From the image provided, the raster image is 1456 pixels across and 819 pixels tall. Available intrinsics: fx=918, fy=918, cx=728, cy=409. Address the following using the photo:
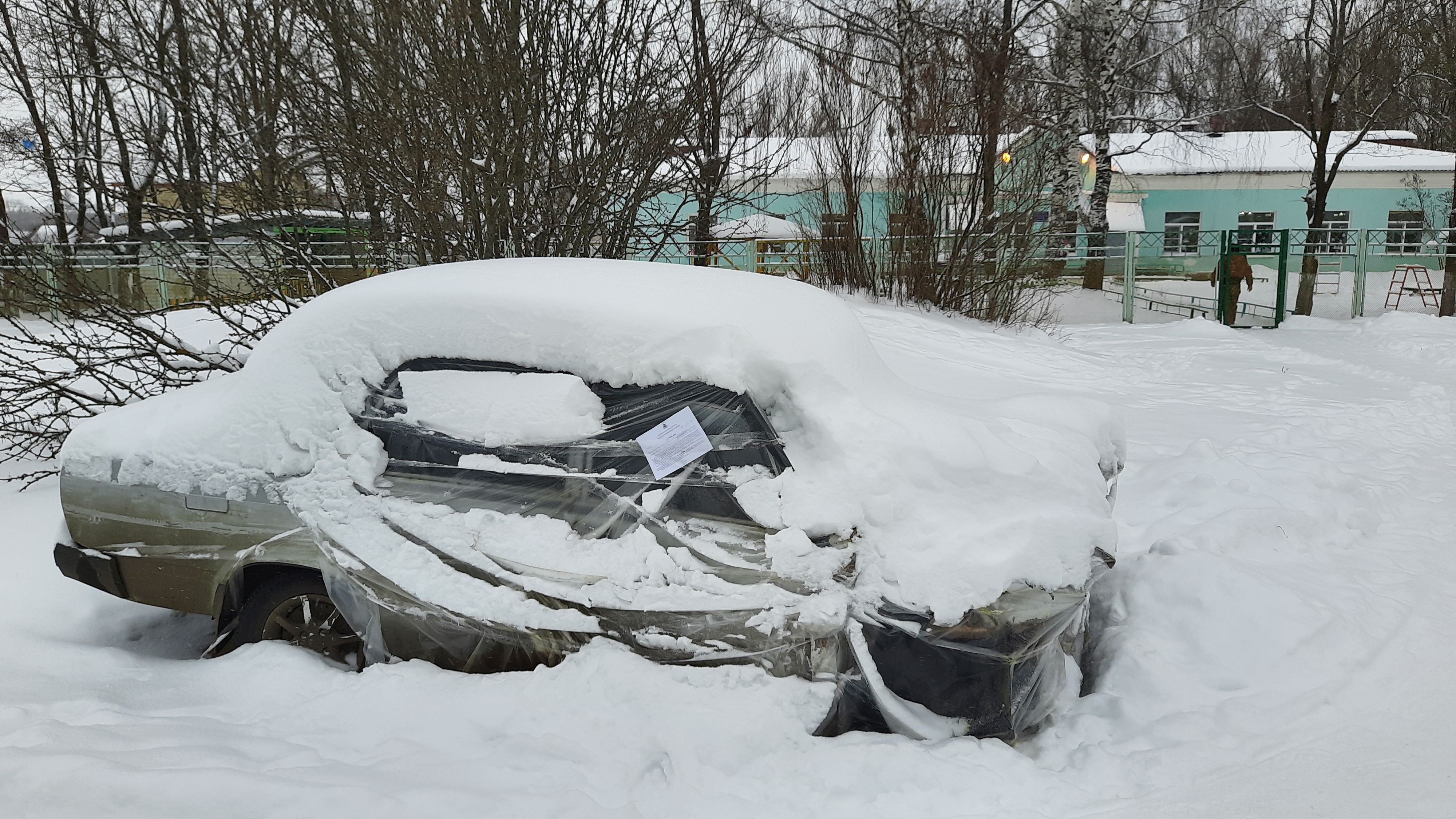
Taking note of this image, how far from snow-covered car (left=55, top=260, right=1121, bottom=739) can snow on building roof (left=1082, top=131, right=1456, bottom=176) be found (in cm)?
2867

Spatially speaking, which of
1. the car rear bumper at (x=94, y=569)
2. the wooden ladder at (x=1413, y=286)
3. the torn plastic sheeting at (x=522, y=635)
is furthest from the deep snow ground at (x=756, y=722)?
the wooden ladder at (x=1413, y=286)

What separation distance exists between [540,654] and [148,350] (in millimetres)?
4704

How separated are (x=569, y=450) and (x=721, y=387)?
0.56 m

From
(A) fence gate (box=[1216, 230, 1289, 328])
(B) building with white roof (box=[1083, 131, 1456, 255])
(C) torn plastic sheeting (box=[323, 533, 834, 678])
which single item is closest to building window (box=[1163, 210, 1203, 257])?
(A) fence gate (box=[1216, 230, 1289, 328])

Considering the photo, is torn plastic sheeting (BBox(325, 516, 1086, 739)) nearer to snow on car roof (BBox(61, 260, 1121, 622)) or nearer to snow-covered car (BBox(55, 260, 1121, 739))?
snow-covered car (BBox(55, 260, 1121, 739))

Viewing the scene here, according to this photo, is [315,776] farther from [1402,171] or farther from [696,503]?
[1402,171]

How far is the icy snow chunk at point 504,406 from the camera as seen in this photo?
314 centimetres

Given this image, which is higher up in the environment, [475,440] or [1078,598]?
[475,440]

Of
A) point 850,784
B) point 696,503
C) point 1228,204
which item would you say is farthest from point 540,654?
point 1228,204

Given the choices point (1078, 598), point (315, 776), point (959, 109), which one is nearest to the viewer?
point (315, 776)

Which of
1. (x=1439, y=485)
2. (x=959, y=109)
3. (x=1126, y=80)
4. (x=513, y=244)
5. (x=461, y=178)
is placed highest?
(x=1126, y=80)

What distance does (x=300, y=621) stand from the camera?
349cm

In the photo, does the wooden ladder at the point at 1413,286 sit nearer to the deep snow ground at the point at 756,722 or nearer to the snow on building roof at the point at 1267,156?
the deep snow ground at the point at 756,722

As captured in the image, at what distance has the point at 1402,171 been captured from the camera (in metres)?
28.7
